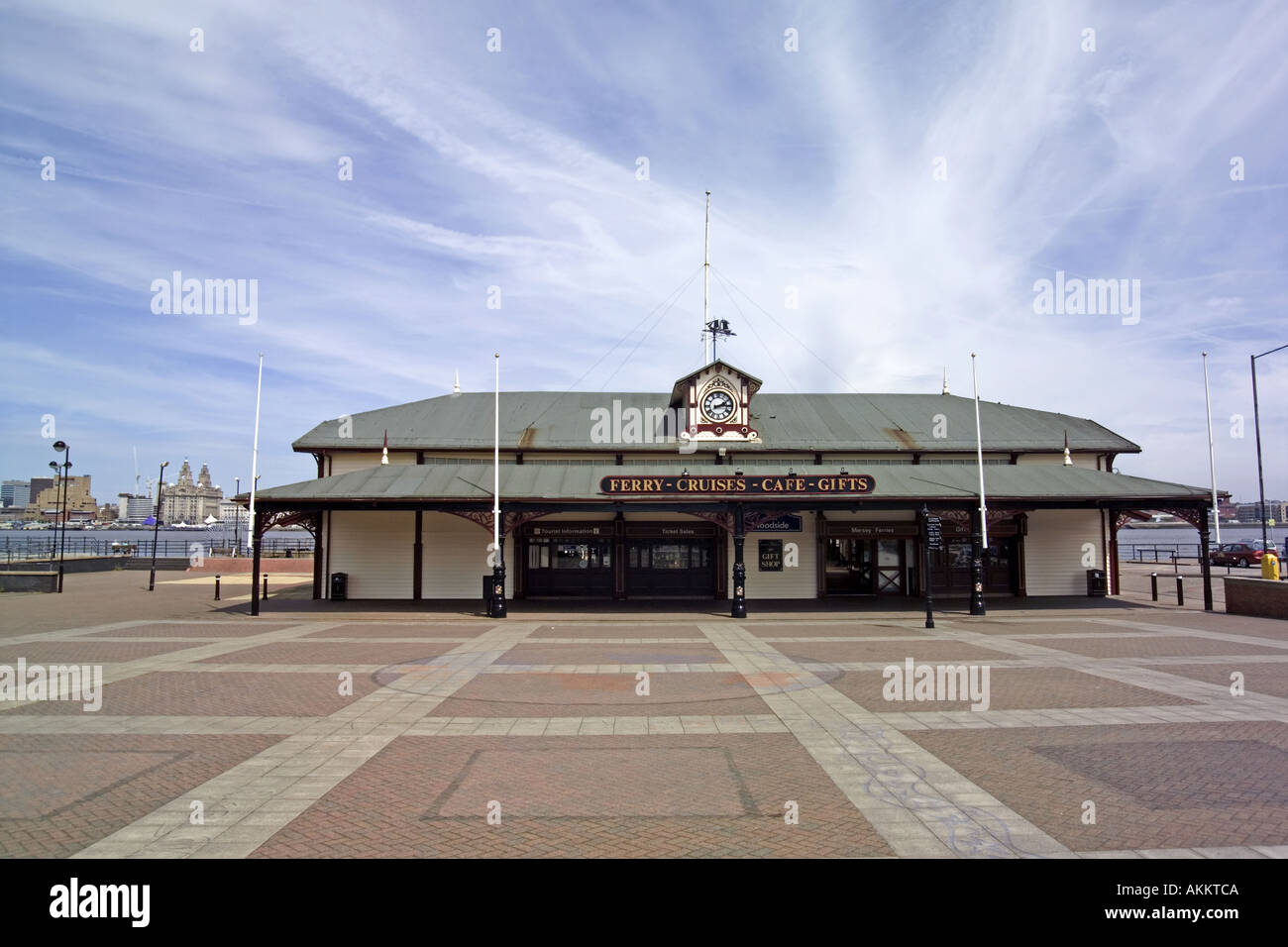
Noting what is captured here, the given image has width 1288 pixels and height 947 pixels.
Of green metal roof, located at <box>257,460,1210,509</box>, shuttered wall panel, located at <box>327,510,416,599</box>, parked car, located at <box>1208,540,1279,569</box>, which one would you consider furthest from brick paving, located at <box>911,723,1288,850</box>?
parked car, located at <box>1208,540,1279,569</box>

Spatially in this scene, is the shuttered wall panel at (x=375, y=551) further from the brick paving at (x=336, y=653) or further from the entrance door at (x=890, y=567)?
the entrance door at (x=890, y=567)

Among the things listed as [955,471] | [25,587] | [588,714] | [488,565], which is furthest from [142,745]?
[25,587]

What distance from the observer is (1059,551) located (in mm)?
28578

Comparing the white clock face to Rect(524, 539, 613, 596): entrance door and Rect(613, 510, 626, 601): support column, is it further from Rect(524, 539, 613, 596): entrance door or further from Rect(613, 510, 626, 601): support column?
Rect(524, 539, 613, 596): entrance door

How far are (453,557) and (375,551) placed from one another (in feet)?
9.66

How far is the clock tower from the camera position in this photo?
29.6 metres

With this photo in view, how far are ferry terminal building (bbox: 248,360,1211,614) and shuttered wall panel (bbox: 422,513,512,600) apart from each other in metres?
0.05

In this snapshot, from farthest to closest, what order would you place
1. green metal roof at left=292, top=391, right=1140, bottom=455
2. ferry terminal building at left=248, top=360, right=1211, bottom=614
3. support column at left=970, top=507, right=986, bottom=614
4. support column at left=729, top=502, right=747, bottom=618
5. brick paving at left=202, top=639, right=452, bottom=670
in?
green metal roof at left=292, top=391, right=1140, bottom=455 < ferry terminal building at left=248, top=360, right=1211, bottom=614 < support column at left=970, top=507, right=986, bottom=614 < support column at left=729, top=502, right=747, bottom=618 < brick paving at left=202, top=639, right=452, bottom=670

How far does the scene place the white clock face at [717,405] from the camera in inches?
1171

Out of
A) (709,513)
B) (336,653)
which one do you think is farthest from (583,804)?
(709,513)

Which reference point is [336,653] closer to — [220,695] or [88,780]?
[220,695]

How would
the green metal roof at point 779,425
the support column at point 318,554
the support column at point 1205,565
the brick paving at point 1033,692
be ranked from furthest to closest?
1. the green metal roof at point 779,425
2. the support column at point 318,554
3. the support column at point 1205,565
4. the brick paving at point 1033,692

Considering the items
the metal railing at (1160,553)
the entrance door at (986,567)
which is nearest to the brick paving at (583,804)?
the entrance door at (986,567)

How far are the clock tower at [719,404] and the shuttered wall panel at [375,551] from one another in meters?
11.9
